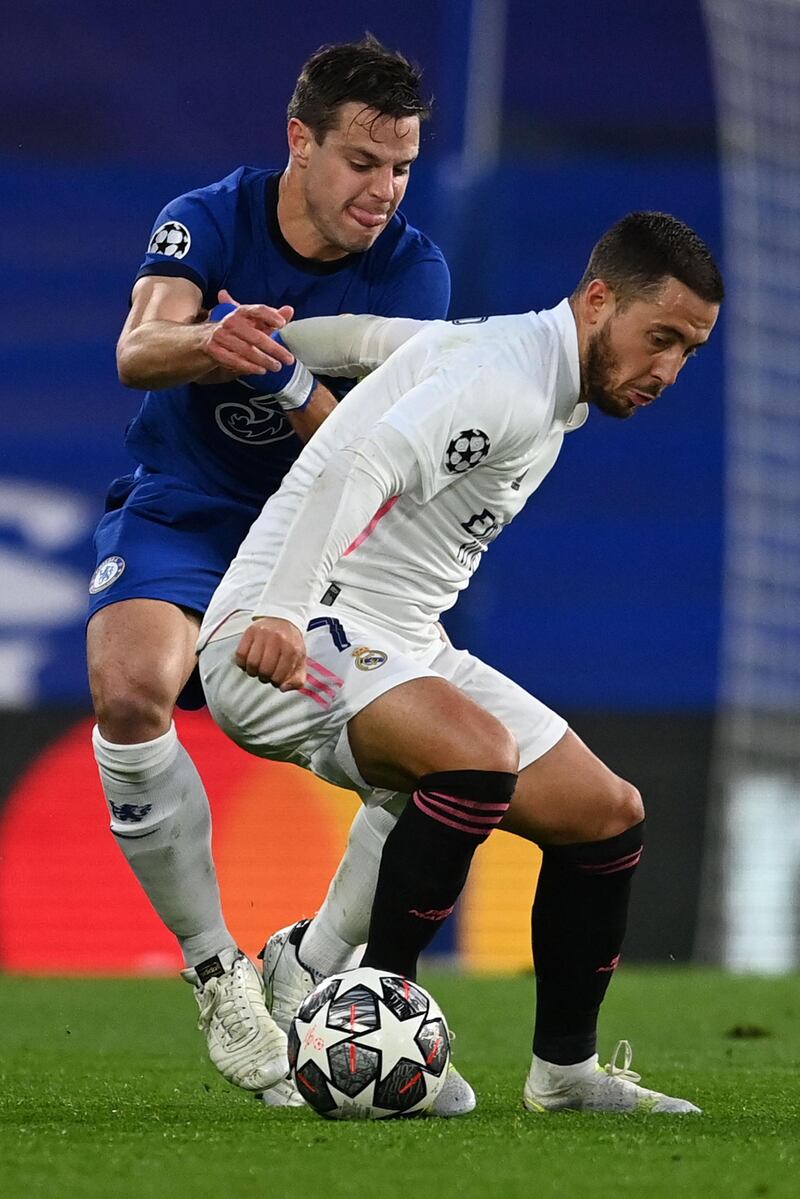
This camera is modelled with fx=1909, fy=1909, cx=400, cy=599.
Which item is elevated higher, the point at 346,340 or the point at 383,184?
the point at 383,184

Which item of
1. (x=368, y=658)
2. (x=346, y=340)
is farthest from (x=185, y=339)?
(x=368, y=658)

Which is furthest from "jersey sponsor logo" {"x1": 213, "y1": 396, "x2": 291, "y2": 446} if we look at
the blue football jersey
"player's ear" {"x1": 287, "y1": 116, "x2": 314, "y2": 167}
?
"player's ear" {"x1": 287, "y1": 116, "x2": 314, "y2": 167}

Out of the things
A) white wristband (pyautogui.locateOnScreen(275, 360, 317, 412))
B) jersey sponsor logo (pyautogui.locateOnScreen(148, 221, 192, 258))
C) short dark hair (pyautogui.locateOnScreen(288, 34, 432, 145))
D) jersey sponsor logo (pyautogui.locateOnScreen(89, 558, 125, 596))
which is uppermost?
short dark hair (pyautogui.locateOnScreen(288, 34, 432, 145))

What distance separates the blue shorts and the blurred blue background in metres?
5.04

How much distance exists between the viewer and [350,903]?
13.1 feet

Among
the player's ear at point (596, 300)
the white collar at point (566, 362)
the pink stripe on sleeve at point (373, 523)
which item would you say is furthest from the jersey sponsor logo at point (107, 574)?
the player's ear at point (596, 300)

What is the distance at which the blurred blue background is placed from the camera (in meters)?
9.73

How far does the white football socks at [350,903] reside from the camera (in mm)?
3969

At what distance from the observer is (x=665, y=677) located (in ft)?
31.7

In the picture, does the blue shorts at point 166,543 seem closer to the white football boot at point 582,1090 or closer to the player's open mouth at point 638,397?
the player's open mouth at point 638,397

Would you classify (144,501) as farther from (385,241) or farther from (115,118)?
(115,118)

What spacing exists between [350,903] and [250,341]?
1225 mm

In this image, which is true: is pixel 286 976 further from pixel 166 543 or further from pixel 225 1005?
pixel 166 543

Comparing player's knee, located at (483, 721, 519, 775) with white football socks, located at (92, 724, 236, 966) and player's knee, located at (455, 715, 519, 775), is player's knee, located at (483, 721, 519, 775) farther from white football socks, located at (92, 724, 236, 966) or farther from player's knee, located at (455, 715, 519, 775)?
white football socks, located at (92, 724, 236, 966)
